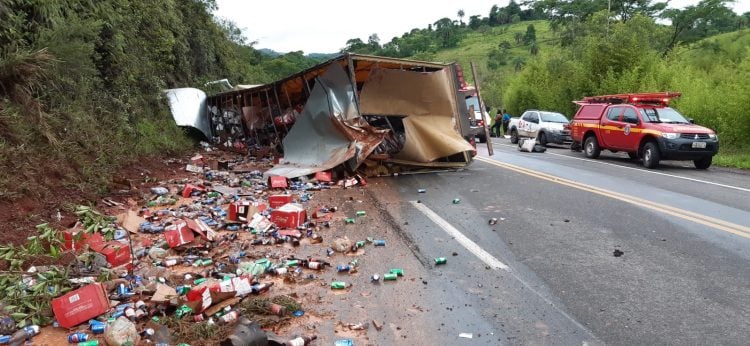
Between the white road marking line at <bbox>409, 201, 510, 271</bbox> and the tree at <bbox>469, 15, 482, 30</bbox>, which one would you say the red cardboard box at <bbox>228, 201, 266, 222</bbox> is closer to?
the white road marking line at <bbox>409, 201, 510, 271</bbox>

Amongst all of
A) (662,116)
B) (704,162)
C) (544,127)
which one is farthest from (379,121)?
(544,127)

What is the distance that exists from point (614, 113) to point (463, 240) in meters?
11.9

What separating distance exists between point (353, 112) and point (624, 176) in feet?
20.8

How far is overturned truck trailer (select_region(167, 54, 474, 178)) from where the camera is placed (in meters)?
10.5

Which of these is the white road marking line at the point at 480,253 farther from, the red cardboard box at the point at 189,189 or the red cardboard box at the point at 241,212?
the red cardboard box at the point at 189,189

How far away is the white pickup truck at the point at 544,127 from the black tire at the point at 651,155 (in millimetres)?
6617

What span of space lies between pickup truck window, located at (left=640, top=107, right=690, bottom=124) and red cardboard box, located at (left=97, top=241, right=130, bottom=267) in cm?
1379

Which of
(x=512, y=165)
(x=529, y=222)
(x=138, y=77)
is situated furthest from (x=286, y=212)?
(x=138, y=77)

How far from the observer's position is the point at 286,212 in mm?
6520

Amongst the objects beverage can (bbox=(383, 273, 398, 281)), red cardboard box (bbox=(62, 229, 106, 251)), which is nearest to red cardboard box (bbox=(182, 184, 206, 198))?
red cardboard box (bbox=(62, 229, 106, 251))

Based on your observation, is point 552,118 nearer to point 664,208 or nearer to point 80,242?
point 664,208

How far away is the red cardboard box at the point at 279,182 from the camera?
967cm

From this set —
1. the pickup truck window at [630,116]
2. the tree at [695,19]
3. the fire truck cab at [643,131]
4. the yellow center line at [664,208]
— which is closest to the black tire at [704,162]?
the fire truck cab at [643,131]

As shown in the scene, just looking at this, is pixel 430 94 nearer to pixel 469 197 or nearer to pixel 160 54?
pixel 469 197
